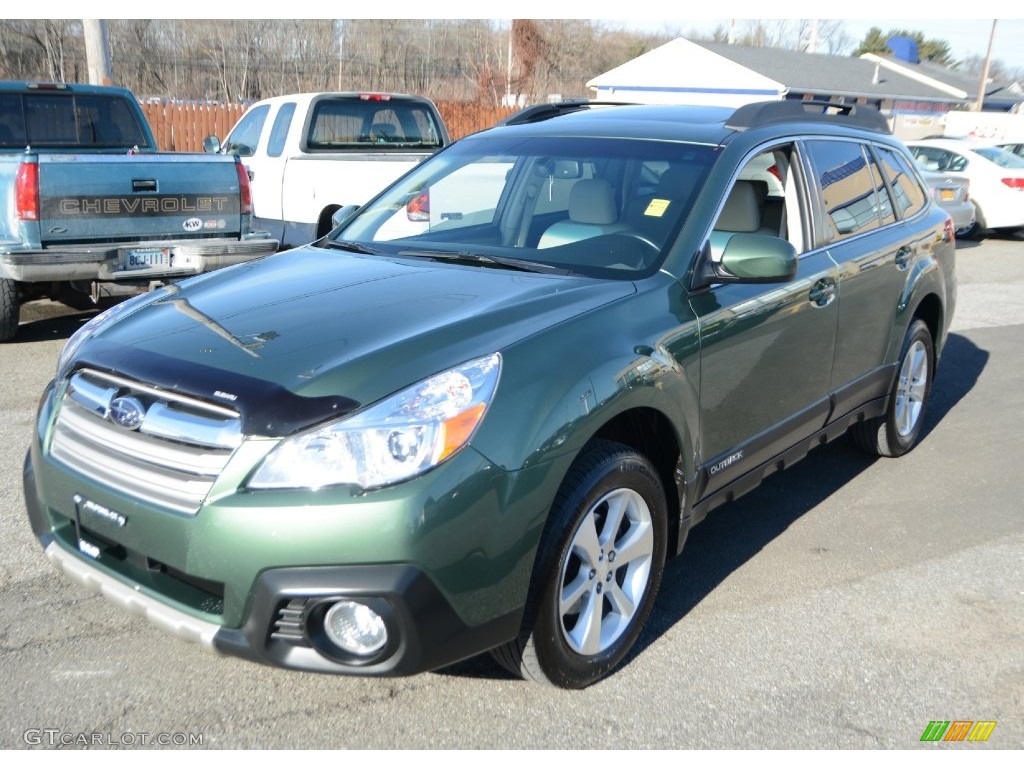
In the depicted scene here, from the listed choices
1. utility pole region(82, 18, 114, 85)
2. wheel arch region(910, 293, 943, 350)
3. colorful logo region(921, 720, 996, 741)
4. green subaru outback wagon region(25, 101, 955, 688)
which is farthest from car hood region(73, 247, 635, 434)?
utility pole region(82, 18, 114, 85)

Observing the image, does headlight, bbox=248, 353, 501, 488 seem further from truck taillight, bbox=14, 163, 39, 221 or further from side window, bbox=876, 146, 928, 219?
truck taillight, bbox=14, 163, 39, 221

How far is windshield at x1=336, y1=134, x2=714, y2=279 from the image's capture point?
3.66 metres

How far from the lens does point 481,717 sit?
9.62 feet

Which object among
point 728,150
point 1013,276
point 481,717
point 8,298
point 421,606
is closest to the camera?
point 421,606

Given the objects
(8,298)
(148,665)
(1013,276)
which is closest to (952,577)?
(148,665)

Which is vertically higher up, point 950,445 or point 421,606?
point 421,606

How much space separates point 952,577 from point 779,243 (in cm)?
164

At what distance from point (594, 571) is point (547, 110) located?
8.76 ft

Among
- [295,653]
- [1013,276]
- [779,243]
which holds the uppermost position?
[779,243]

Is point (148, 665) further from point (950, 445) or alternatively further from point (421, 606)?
point (950, 445)

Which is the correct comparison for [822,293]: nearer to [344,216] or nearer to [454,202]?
[454,202]

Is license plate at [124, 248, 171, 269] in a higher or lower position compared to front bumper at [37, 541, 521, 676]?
lower

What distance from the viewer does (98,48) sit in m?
14.1

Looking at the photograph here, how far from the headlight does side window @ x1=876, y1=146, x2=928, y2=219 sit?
137 inches
